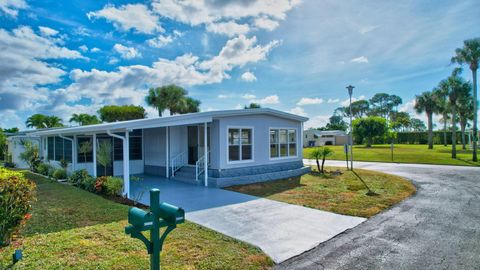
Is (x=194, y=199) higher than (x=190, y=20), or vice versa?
A: (x=190, y=20)

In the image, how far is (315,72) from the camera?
1784cm

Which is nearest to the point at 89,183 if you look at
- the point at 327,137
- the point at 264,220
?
the point at 264,220

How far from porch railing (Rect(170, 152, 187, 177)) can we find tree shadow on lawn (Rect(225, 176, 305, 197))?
341 cm

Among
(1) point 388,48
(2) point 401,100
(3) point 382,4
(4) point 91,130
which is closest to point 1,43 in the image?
(4) point 91,130

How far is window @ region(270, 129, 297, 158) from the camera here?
43.8 ft

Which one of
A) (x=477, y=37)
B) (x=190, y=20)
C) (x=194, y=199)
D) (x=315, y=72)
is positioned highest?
(x=477, y=37)

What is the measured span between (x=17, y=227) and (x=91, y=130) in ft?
19.1

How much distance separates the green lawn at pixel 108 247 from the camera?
13.1 ft

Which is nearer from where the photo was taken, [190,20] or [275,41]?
[190,20]

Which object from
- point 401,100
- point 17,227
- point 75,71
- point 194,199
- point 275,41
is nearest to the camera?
point 17,227

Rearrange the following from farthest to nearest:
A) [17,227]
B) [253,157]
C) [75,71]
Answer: [75,71] → [253,157] → [17,227]

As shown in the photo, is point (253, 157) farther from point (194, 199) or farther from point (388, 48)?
point (388, 48)

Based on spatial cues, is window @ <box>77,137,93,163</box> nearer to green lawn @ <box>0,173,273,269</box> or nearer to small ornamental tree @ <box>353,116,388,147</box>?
green lawn @ <box>0,173,273,269</box>

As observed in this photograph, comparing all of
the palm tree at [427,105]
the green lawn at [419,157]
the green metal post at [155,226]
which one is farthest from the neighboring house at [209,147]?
the palm tree at [427,105]
